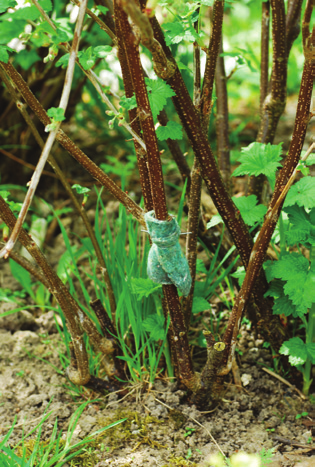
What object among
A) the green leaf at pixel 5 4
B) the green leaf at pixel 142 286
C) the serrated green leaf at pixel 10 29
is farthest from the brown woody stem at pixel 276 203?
the serrated green leaf at pixel 10 29

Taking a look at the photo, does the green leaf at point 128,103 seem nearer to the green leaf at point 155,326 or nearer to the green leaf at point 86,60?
the green leaf at point 86,60

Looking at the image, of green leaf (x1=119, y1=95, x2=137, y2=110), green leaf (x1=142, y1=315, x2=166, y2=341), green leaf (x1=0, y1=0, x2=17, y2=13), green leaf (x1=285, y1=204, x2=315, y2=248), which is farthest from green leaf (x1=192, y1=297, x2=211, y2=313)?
green leaf (x1=0, y1=0, x2=17, y2=13)

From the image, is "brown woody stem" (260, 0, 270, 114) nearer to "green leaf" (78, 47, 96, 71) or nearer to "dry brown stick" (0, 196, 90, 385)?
"green leaf" (78, 47, 96, 71)

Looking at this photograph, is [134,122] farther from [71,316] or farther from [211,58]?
[71,316]

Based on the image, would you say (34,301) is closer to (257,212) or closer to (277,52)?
(257,212)

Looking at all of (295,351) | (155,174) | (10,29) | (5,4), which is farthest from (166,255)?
(10,29)
